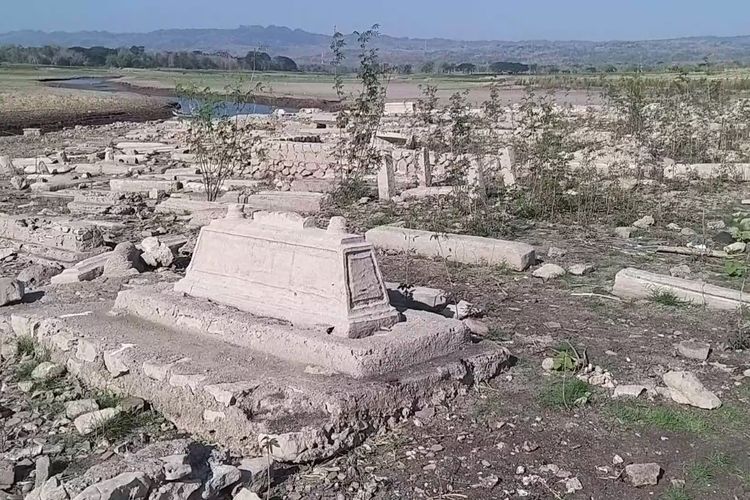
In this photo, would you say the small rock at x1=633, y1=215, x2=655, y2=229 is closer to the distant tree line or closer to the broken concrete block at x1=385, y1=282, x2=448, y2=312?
the broken concrete block at x1=385, y1=282, x2=448, y2=312

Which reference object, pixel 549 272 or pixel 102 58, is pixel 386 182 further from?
pixel 102 58

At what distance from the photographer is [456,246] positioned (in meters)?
8.48

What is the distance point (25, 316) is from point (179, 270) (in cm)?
232

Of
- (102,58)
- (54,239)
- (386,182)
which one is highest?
(102,58)

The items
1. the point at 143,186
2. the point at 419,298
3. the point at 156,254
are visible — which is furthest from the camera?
the point at 143,186

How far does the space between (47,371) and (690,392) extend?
14.0 feet

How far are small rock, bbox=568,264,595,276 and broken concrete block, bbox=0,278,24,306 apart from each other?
5.09 meters

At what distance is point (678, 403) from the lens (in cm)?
495

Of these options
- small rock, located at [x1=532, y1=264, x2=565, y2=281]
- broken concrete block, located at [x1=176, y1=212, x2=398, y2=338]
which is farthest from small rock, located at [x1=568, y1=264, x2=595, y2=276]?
broken concrete block, located at [x1=176, y1=212, x2=398, y2=338]

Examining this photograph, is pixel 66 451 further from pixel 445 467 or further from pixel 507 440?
pixel 507 440

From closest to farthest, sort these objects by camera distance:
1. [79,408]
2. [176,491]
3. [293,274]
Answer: [176,491]
[79,408]
[293,274]

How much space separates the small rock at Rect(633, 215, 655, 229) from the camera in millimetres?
9898

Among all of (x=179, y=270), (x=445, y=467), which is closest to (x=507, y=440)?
(x=445, y=467)

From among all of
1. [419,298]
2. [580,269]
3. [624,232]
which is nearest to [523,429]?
[419,298]
